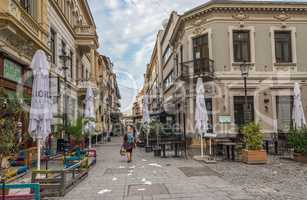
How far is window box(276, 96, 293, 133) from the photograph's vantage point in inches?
849

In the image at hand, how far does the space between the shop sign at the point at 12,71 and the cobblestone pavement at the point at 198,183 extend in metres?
4.86

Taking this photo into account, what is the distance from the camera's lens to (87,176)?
9781 millimetres

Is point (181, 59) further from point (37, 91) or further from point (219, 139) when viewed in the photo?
point (37, 91)

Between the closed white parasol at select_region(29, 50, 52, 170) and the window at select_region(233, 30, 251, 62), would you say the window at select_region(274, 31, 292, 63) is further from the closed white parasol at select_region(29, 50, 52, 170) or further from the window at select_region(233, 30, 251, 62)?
the closed white parasol at select_region(29, 50, 52, 170)

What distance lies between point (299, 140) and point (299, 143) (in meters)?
0.13

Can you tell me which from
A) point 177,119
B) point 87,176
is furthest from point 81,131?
point 177,119

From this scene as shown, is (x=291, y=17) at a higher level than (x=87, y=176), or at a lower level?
higher

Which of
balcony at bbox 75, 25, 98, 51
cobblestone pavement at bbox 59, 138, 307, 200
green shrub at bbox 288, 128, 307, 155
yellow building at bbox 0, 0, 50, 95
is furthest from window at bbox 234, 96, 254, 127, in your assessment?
yellow building at bbox 0, 0, 50, 95

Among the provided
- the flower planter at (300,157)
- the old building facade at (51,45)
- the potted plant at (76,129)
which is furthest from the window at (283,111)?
the potted plant at (76,129)

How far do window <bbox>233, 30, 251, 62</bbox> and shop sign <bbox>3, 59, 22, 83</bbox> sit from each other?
46.5 feet

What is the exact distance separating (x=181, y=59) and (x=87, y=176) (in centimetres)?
1680

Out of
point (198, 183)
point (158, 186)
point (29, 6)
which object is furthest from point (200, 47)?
point (158, 186)

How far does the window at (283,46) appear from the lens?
22.0 meters

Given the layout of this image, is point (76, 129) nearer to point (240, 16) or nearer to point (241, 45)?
point (241, 45)
